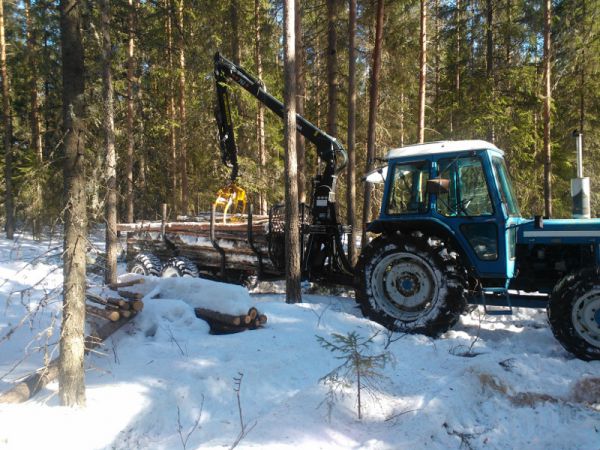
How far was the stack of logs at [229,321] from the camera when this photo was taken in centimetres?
581

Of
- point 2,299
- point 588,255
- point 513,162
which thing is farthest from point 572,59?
point 2,299

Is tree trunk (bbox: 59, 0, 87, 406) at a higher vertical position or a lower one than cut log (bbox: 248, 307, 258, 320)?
higher

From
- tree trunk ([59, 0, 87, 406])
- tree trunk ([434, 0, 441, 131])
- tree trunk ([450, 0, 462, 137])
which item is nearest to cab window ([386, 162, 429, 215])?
tree trunk ([59, 0, 87, 406])

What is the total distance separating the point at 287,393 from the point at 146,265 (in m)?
6.73

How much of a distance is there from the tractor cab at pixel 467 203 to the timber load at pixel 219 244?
2.76 meters

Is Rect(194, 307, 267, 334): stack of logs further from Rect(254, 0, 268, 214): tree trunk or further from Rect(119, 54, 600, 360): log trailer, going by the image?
Rect(254, 0, 268, 214): tree trunk

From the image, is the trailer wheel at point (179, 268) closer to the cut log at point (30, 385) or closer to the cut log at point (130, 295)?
the cut log at point (130, 295)

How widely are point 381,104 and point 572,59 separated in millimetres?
5831

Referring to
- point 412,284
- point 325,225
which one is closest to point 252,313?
point 412,284

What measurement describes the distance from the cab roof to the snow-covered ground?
2.46 meters

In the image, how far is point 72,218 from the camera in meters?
3.90

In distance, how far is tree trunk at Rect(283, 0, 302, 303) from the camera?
7195 millimetres

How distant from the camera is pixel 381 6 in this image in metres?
12.0

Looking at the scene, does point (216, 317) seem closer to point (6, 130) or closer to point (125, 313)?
point (125, 313)
